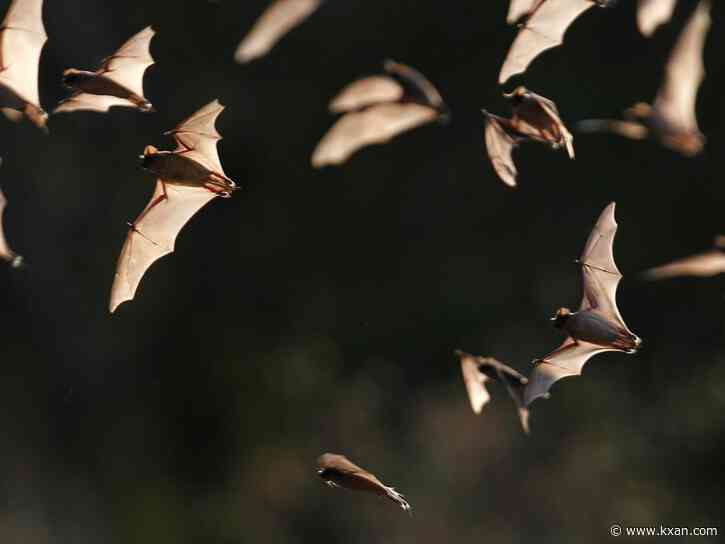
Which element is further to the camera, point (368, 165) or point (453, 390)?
point (368, 165)

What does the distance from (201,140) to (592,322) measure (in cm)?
50

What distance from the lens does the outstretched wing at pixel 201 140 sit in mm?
979

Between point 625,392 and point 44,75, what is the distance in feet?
7.82

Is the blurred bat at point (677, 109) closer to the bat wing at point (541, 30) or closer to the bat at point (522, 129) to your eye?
the bat at point (522, 129)

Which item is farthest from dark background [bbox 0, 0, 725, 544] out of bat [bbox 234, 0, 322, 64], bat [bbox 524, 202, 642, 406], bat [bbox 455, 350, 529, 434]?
bat [bbox 234, 0, 322, 64]

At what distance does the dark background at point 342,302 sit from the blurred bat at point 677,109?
7.00 feet

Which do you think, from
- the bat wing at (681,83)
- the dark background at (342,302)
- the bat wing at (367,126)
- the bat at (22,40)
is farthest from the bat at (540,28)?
the dark background at (342,302)

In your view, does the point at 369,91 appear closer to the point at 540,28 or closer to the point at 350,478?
the point at 540,28

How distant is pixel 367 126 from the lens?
91 cm

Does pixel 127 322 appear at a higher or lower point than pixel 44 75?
lower

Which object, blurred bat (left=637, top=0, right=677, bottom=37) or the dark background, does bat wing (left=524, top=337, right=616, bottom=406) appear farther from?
the dark background

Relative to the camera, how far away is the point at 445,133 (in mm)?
3145

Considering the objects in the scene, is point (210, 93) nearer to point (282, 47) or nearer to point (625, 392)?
point (282, 47)

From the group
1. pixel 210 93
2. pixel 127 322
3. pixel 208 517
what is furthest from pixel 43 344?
pixel 210 93
